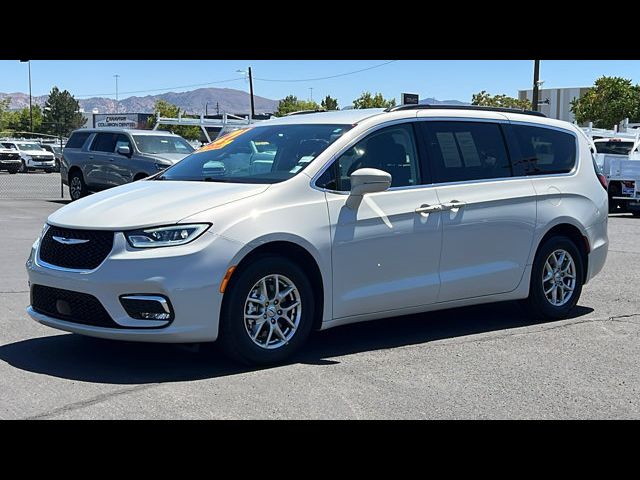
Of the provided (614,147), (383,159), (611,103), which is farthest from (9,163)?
(383,159)

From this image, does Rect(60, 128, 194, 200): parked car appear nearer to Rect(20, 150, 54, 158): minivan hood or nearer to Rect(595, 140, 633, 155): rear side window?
Rect(595, 140, 633, 155): rear side window

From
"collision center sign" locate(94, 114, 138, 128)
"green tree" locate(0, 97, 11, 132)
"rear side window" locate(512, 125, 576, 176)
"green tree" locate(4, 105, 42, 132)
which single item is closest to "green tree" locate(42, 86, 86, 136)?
"green tree" locate(4, 105, 42, 132)

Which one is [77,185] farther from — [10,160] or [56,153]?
[56,153]

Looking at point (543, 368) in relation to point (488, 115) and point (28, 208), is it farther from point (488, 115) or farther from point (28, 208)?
point (28, 208)

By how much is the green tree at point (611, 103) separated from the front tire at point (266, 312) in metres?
53.6

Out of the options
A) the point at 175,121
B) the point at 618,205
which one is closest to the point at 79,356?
the point at 618,205

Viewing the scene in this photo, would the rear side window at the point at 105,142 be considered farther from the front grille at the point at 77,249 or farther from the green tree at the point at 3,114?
the green tree at the point at 3,114

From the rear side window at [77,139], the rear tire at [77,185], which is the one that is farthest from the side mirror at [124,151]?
the rear side window at [77,139]

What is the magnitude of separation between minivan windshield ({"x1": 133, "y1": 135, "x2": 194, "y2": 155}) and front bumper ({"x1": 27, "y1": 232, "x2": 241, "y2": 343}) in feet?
49.3

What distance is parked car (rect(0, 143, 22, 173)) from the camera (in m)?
44.6

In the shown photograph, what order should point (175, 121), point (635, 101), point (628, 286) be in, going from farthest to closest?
1. point (635, 101)
2. point (175, 121)
3. point (628, 286)

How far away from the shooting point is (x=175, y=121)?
1432 inches
